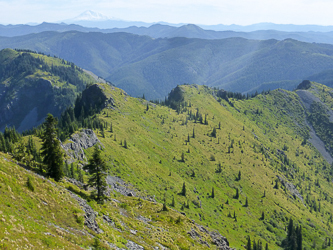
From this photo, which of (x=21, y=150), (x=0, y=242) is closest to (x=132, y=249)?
(x=0, y=242)

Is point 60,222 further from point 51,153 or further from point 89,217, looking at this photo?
point 51,153

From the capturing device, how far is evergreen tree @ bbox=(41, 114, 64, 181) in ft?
175

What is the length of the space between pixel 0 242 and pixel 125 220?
3485 centimetres

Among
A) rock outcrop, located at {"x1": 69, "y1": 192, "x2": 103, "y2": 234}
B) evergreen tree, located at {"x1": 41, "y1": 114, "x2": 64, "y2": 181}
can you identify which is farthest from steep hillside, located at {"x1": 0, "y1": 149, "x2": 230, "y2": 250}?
evergreen tree, located at {"x1": 41, "y1": 114, "x2": 64, "y2": 181}

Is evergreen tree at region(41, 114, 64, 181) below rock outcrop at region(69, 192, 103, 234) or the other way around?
the other way around

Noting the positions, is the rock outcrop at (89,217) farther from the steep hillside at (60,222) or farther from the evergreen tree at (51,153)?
the evergreen tree at (51,153)

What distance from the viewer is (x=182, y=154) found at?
199m

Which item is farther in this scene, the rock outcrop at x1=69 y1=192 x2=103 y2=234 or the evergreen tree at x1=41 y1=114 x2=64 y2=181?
the evergreen tree at x1=41 y1=114 x2=64 y2=181

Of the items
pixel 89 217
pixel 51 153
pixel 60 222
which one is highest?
pixel 51 153

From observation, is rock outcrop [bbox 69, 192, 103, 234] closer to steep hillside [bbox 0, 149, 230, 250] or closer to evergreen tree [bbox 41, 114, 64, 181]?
steep hillside [bbox 0, 149, 230, 250]

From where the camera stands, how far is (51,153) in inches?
2095

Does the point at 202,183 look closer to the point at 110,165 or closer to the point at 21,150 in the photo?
the point at 110,165

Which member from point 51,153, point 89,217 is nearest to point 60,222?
point 89,217

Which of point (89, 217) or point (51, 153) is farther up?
point (51, 153)
